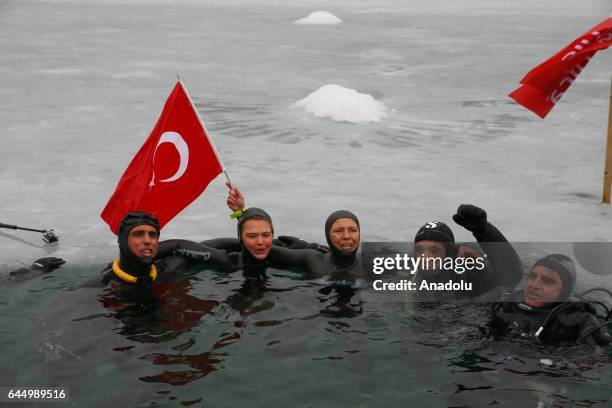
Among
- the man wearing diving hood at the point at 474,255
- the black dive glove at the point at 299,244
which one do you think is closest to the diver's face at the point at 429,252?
the man wearing diving hood at the point at 474,255

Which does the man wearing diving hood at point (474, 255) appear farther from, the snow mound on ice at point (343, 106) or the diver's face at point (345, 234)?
the snow mound on ice at point (343, 106)

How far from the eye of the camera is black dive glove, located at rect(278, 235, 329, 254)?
8.22 metres

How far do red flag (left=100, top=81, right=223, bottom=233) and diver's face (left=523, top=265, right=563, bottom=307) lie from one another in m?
3.28

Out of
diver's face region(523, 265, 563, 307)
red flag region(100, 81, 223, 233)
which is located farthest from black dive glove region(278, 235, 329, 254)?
diver's face region(523, 265, 563, 307)

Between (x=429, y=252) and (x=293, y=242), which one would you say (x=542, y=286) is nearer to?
(x=429, y=252)

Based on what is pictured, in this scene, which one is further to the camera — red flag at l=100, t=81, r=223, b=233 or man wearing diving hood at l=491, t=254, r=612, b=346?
red flag at l=100, t=81, r=223, b=233

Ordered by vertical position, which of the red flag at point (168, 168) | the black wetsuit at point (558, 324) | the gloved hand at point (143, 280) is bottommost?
the black wetsuit at point (558, 324)

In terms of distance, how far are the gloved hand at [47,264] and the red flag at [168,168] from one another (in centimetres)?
65

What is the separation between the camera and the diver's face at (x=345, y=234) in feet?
24.9

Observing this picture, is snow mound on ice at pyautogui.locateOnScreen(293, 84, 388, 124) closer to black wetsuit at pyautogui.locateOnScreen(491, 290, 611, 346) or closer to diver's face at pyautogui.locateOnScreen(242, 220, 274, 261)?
diver's face at pyautogui.locateOnScreen(242, 220, 274, 261)

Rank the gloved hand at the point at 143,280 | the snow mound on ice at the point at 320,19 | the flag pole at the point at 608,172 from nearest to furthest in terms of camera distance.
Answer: the gloved hand at the point at 143,280, the flag pole at the point at 608,172, the snow mound on ice at the point at 320,19

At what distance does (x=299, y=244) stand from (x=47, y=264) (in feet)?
8.22

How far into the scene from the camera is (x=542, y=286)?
6.37m

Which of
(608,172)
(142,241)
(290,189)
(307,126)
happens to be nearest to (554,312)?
(142,241)
